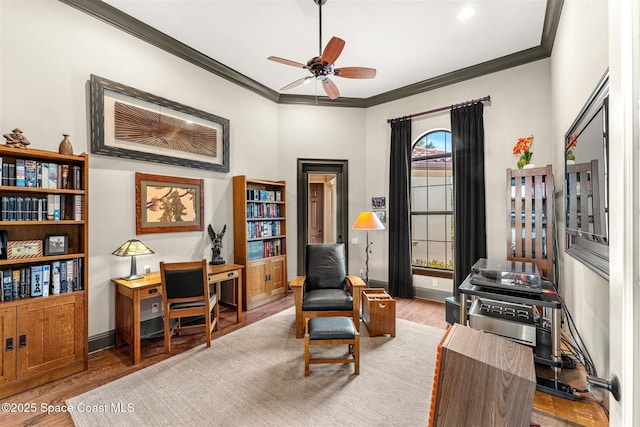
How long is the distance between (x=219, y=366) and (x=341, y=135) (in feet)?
13.6

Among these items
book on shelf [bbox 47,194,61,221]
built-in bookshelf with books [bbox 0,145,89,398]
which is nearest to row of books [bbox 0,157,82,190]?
built-in bookshelf with books [bbox 0,145,89,398]

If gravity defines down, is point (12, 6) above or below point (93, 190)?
above

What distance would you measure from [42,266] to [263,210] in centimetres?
270

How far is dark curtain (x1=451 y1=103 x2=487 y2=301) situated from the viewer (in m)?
4.08

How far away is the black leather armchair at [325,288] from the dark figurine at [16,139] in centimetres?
→ 269

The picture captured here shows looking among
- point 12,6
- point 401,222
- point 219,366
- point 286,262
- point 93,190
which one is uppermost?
point 12,6

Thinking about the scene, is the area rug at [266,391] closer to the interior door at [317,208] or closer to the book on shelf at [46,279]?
the book on shelf at [46,279]

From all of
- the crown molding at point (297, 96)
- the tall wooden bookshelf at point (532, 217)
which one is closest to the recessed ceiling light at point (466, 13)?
the crown molding at point (297, 96)

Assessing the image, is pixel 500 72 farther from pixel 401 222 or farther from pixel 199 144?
pixel 199 144

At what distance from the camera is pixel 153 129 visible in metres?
3.41

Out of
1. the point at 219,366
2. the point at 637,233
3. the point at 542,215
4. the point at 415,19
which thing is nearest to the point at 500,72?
the point at 415,19

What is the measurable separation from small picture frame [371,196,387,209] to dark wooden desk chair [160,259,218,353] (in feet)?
10.6

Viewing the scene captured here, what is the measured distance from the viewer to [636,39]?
65 centimetres

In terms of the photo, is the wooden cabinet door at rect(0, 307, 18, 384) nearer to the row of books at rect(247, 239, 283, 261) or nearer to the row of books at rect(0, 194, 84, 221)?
the row of books at rect(0, 194, 84, 221)
